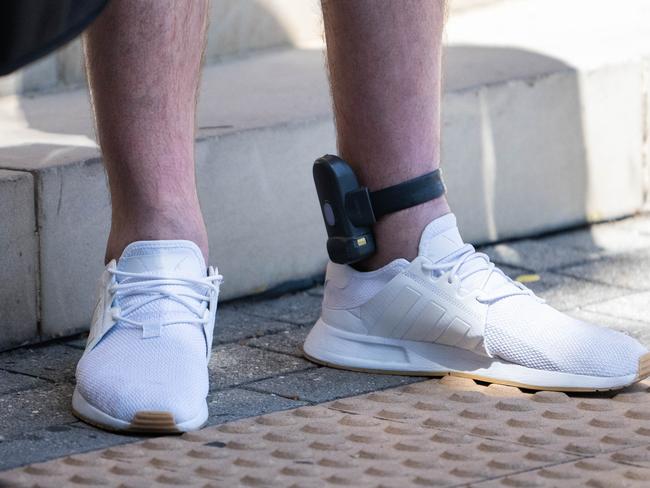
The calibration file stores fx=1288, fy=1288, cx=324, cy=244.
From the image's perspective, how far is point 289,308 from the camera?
2.28 metres

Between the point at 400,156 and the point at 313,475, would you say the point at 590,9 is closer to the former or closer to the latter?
the point at 400,156

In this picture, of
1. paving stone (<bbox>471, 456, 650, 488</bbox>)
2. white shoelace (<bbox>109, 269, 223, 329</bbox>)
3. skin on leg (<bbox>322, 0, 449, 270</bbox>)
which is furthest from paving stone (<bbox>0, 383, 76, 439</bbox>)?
paving stone (<bbox>471, 456, 650, 488</bbox>)

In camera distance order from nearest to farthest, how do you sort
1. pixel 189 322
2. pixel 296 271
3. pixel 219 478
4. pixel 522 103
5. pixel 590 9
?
pixel 219 478
pixel 189 322
pixel 296 271
pixel 522 103
pixel 590 9

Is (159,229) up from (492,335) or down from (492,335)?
up

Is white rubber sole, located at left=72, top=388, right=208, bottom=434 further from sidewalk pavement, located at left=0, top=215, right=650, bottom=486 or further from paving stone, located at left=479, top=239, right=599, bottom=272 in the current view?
paving stone, located at left=479, top=239, right=599, bottom=272

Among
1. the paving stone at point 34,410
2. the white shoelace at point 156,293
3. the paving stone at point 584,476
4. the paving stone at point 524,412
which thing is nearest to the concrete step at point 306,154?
the paving stone at point 34,410

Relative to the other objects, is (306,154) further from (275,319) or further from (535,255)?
(535,255)

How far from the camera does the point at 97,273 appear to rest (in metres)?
2.09

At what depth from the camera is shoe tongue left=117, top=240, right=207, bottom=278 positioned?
5.60ft

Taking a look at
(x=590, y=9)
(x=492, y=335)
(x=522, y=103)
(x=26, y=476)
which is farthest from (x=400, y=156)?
(x=590, y=9)

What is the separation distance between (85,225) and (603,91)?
1.23m

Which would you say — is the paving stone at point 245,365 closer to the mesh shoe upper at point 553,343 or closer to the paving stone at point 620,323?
the mesh shoe upper at point 553,343

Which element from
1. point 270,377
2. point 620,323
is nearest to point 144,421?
point 270,377

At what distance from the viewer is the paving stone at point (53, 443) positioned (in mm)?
1500
